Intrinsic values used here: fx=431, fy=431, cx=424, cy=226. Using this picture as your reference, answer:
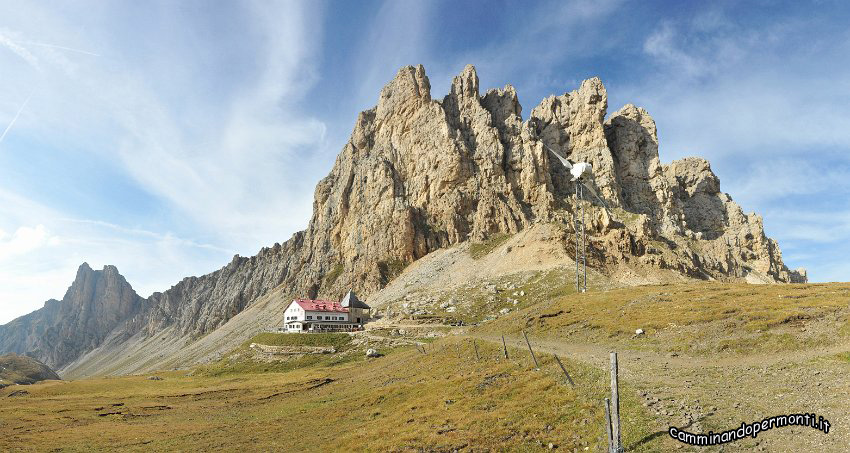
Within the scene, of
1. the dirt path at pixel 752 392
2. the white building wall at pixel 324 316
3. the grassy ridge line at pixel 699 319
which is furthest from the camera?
the white building wall at pixel 324 316

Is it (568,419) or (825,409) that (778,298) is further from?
(568,419)

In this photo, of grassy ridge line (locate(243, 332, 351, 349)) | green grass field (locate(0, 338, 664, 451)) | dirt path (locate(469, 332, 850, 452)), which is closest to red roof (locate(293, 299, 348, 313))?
grassy ridge line (locate(243, 332, 351, 349))

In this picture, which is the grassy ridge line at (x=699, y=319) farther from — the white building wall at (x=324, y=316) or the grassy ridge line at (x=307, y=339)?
the white building wall at (x=324, y=316)

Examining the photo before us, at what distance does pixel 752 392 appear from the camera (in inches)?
1051

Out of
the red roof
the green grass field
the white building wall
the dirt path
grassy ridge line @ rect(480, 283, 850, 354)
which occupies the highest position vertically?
the red roof

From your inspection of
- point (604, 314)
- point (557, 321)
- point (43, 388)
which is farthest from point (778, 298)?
point (43, 388)

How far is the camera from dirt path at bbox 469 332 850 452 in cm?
2067

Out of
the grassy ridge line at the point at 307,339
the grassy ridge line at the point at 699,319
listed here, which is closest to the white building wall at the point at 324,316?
the grassy ridge line at the point at 307,339

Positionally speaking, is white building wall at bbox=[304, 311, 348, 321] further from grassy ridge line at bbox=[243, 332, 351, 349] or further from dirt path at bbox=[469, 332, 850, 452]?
dirt path at bbox=[469, 332, 850, 452]

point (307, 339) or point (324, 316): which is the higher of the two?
point (324, 316)

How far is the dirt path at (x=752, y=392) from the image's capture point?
20.7 meters

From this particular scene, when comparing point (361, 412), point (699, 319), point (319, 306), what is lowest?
point (361, 412)

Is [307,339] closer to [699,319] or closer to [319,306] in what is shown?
[319,306]

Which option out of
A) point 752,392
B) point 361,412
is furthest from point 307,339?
point 752,392
